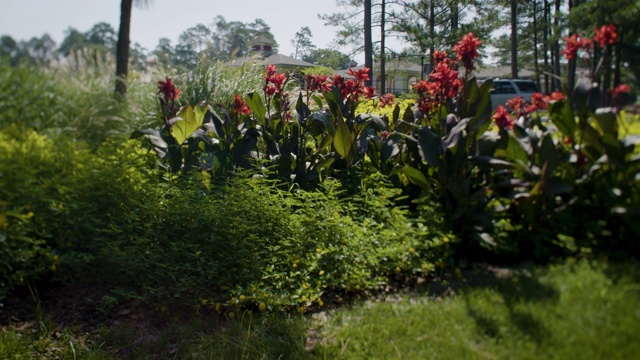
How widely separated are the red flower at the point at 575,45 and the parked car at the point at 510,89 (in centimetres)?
59

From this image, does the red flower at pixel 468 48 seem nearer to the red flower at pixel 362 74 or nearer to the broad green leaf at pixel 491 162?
the broad green leaf at pixel 491 162

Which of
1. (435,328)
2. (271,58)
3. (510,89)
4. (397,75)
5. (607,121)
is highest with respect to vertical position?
(271,58)

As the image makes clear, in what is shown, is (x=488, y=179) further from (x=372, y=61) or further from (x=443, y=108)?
(x=372, y=61)

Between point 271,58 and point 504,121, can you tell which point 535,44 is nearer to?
point 504,121

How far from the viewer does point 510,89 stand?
10.0 feet

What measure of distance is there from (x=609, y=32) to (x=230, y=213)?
254 cm

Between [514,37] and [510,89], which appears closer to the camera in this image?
[514,37]

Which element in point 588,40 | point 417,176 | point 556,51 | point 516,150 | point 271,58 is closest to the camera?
point 588,40

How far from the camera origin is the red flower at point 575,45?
6.09 ft

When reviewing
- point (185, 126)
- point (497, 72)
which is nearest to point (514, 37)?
point (497, 72)

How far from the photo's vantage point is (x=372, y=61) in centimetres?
457

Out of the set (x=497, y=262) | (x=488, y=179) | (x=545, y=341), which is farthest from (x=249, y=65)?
(x=545, y=341)

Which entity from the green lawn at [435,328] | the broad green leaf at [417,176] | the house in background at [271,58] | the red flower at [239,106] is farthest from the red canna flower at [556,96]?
the house in background at [271,58]

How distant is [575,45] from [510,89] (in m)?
1.16
